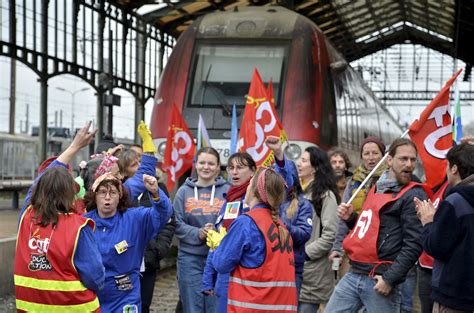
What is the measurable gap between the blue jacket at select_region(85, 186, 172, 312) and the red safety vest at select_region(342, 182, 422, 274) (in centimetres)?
119

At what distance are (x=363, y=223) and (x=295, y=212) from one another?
23.1 inches

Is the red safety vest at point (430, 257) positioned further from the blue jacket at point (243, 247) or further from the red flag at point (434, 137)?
the blue jacket at point (243, 247)

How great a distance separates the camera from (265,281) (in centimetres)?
456

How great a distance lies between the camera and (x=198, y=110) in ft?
39.1

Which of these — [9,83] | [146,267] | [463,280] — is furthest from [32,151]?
[463,280]

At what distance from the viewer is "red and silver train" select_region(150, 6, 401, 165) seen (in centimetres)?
1166

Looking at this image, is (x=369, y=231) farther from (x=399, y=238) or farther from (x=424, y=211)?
(x=424, y=211)

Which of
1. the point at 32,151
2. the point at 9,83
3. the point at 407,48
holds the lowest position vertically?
the point at 32,151

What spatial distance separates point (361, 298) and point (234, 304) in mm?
963

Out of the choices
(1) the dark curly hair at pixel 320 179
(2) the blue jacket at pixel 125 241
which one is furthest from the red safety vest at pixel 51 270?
→ (1) the dark curly hair at pixel 320 179

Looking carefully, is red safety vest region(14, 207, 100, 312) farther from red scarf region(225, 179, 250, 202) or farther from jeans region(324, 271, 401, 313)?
jeans region(324, 271, 401, 313)

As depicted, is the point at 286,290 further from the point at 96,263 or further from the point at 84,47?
the point at 84,47

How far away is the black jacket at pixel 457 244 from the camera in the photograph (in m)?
4.30

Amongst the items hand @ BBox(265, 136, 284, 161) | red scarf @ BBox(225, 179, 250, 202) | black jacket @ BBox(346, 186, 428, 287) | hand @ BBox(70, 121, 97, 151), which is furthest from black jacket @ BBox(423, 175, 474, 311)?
hand @ BBox(70, 121, 97, 151)
